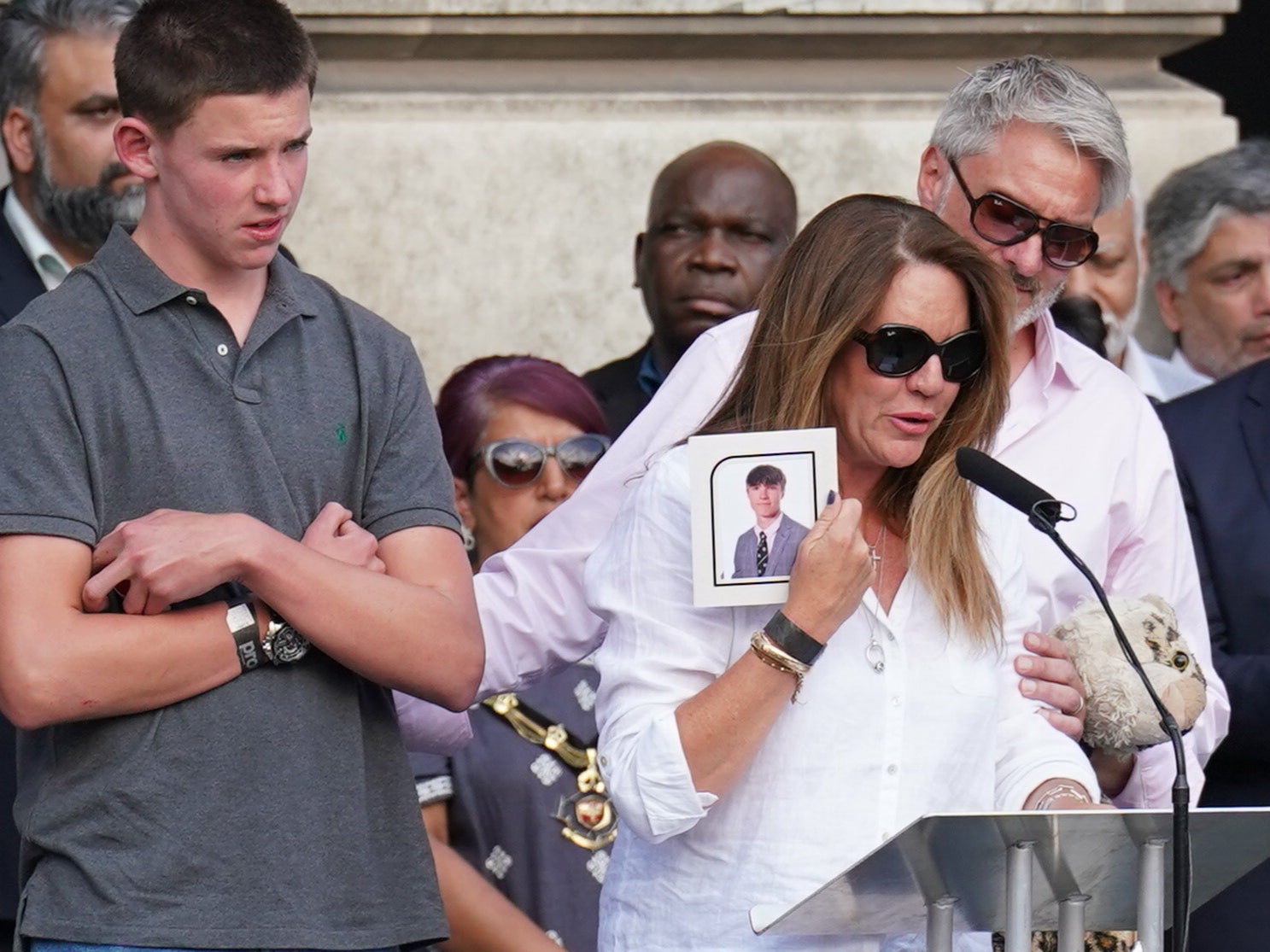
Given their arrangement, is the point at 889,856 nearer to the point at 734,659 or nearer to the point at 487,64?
the point at 734,659

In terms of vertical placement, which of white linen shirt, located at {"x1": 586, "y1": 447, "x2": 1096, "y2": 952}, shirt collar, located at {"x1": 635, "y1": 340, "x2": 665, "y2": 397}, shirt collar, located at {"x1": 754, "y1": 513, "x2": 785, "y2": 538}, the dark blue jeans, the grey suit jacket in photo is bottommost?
the dark blue jeans

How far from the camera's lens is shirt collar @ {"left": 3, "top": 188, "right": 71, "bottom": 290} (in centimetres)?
493

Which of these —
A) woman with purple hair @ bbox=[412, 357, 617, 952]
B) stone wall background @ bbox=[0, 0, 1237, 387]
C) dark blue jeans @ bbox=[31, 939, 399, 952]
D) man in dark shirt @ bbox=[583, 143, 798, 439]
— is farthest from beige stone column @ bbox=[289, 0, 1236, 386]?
dark blue jeans @ bbox=[31, 939, 399, 952]

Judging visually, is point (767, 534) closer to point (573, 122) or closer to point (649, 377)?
point (649, 377)

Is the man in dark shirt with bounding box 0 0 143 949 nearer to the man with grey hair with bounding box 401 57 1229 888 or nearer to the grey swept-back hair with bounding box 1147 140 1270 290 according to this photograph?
the man with grey hair with bounding box 401 57 1229 888

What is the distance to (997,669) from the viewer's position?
3562mm

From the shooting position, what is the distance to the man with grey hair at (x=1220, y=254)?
595 cm

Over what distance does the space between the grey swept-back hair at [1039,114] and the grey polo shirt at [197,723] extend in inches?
53.2

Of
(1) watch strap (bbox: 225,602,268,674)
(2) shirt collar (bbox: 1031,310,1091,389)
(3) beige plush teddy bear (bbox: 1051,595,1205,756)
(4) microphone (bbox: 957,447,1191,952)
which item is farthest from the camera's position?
(2) shirt collar (bbox: 1031,310,1091,389)

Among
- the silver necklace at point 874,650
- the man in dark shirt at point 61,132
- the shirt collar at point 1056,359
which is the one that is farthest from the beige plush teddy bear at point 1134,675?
the man in dark shirt at point 61,132

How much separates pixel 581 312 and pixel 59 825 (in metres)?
3.32

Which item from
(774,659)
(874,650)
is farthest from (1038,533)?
(774,659)

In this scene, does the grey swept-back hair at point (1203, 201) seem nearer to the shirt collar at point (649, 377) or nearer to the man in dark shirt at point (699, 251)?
the man in dark shirt at point (699, 251)

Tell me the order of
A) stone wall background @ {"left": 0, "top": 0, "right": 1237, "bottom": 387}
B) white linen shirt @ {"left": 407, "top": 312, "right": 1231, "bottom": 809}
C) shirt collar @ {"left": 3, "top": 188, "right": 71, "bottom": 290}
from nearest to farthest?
1. white linen shirt @ {"left": 407, "top": 312, "right": 1231, "bottom": 809}
2. shirt collar @ {"left": 3, "top": 188, "right": 71, "bottom": 290}
3. stone wall background @ {"left": 0, "top": 0, "right": 1237, "bottom": 387}
